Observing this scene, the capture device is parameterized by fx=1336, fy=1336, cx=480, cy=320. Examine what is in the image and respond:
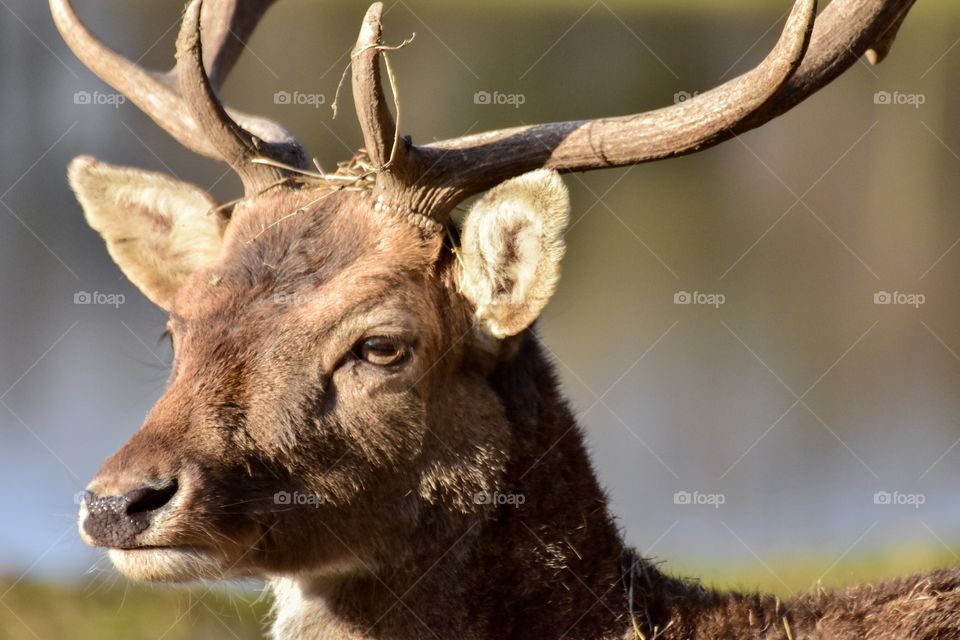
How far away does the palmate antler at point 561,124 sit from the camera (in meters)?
4.85

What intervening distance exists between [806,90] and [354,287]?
6.11 feet

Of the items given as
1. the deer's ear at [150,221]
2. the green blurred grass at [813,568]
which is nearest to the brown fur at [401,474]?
the deer's ear at [150,221]

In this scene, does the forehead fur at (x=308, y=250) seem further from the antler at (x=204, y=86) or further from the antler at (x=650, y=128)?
the antler at (x=204, y=86)

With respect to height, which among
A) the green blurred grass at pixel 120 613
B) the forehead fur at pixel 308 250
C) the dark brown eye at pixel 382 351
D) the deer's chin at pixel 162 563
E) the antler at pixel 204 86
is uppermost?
the antler at pixel 204 86

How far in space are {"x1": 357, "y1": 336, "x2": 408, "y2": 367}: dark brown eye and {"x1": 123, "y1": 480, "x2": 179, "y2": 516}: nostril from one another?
885 millimetres

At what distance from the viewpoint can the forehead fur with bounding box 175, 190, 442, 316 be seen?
4992 millimetres

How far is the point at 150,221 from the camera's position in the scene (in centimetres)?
588

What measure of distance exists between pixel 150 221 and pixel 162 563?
197 centimetres

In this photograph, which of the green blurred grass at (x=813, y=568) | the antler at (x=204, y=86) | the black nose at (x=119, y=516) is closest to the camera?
the black nose at (x=119, y=516)

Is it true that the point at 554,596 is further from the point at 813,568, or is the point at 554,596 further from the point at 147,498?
the point at 813,568

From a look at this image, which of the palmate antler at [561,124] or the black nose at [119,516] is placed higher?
the palmate antler at [561,124]

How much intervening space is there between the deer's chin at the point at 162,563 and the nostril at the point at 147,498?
5.6 inches

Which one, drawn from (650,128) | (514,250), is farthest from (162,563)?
(650,128)

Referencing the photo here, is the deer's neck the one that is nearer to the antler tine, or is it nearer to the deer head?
the deer head
